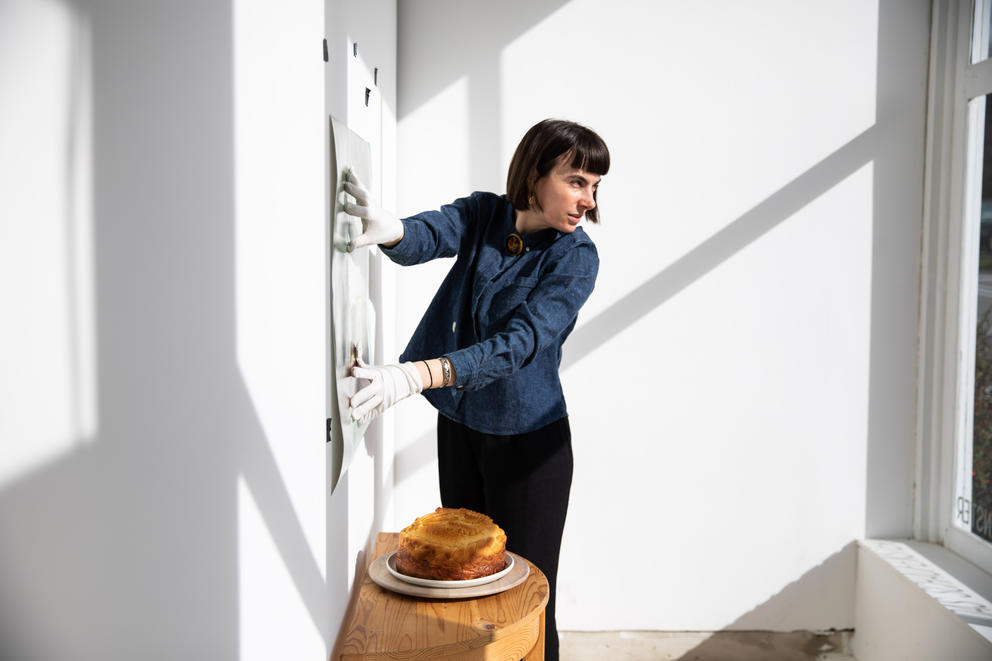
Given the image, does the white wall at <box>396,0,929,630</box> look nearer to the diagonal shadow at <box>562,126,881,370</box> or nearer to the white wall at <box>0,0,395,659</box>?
the diagonal shadow at <box>562,126,881,370</box>

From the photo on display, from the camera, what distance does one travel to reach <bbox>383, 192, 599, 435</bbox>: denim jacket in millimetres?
1449

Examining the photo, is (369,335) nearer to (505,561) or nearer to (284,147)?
(505,561)

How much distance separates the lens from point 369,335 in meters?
1.70

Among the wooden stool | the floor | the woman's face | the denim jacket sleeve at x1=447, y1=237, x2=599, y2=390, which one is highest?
the woman's face

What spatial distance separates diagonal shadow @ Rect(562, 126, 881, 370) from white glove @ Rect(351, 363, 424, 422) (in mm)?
1286

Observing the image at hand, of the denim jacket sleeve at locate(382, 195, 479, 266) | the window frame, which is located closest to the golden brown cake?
the denim jacket sleeve at locate(382, 195, 479, 266)

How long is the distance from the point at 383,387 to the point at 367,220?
0.98ft

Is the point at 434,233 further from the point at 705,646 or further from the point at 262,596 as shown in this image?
the point at 705,646

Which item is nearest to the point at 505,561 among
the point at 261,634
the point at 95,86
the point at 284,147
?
the point at 261,634

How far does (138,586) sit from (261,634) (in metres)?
0.17

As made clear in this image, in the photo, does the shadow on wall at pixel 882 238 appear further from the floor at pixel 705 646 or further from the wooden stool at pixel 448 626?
the wooden stool at pixel 448 626

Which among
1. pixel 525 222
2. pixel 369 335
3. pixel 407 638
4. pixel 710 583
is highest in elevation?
pixel 525 222

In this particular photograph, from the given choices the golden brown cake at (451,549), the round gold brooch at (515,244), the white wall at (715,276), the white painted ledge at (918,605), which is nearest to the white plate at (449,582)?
the golden brown cake at (451,549)

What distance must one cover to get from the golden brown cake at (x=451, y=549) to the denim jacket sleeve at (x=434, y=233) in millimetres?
462
